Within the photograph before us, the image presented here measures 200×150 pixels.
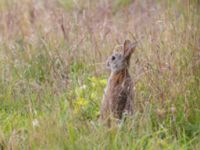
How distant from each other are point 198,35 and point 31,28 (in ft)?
9.26

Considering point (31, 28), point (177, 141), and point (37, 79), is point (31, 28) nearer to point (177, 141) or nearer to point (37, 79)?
point (37, 79)

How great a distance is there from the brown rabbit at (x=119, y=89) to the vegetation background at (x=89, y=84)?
0.11 metres

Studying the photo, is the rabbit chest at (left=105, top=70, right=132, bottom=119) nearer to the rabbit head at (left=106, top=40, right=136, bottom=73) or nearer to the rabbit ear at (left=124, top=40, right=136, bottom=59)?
the rabbit head at (left=106, top=40, right=136, bottom=73)

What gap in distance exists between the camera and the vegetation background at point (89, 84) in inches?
205

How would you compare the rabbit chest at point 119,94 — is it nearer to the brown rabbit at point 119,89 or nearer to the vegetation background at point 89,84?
the brown rabbit at point 119,89

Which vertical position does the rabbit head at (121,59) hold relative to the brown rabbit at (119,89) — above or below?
above

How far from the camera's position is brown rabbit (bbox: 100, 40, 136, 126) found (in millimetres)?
5453

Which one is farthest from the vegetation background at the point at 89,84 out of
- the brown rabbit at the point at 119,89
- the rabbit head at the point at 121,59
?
the rabbit head at the point at 121,59

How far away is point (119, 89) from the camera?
5484 mm

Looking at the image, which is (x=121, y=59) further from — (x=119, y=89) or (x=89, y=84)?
(x=89, y=84)

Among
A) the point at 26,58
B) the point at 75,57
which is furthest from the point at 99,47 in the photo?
the point at 26,58

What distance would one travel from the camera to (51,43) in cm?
723

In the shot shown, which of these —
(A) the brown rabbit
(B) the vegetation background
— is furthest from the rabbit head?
(B) the vegetation background

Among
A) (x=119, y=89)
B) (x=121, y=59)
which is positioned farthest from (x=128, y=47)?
(x=119, y=89)
